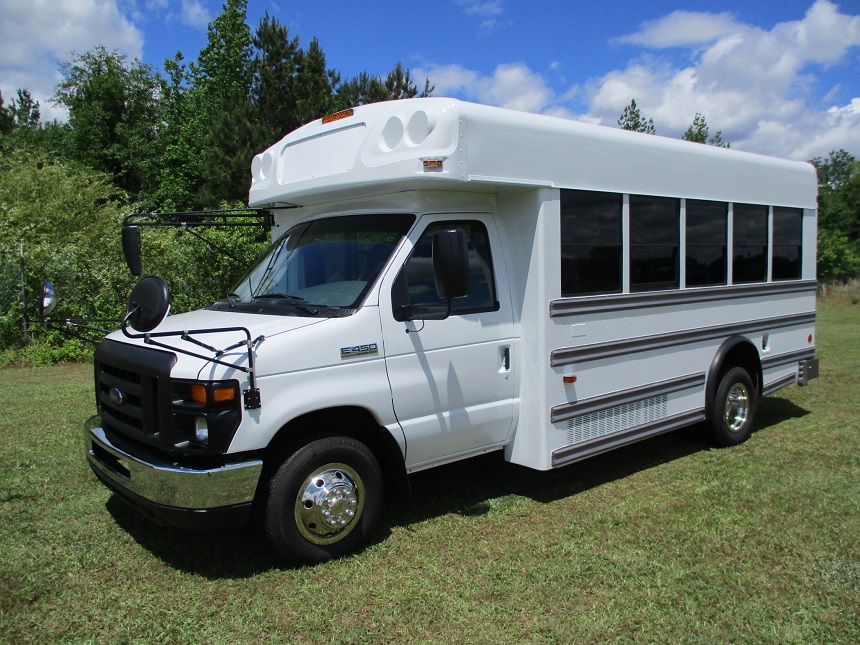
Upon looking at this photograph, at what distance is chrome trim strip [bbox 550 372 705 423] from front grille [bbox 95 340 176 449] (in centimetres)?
265

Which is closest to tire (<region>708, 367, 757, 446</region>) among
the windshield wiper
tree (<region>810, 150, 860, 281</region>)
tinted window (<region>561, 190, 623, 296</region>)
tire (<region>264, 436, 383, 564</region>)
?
tinted window (<region>561, 190, 623, 296</region>)

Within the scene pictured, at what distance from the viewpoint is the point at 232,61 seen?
33781 millimetres

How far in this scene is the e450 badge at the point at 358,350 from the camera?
4.15 meters

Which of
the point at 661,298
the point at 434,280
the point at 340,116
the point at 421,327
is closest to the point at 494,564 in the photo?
the point at 421,327

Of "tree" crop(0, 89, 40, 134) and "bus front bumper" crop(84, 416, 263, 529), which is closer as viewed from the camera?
"bus front bumper" crop(84, 416, 263, 529)

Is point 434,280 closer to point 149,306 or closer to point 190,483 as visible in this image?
point 149,306

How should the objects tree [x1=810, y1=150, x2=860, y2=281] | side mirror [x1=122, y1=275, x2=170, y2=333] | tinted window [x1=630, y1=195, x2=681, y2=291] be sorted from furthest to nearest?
tree [x1=810, y1=150, x2=860, y2=281] → tinted window [x1=630, y1=195, x2=681, y2=291] → side mirror [x1=122, y1=275, x2=170, y2=333]

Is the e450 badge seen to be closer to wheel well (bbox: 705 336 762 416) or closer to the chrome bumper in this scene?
the chrome bumper

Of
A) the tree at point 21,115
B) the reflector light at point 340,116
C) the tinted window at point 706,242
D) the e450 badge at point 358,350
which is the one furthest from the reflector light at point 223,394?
the tree at point 21,115

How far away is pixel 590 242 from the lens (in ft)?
17.3

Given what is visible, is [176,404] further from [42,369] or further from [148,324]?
[42,369]

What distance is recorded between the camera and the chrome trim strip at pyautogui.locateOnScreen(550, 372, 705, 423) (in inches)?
201

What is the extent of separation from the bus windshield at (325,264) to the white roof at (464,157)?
0.88ft

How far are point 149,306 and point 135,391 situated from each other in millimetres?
503
